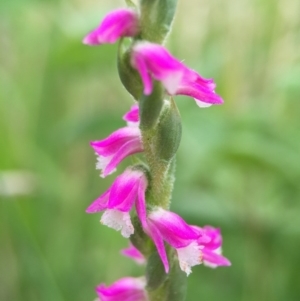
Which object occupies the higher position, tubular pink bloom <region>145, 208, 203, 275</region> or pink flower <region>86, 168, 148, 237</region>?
pink flower <region>86, 168, 148, 237</region>

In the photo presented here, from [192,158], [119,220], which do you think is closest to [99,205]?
[119,220]

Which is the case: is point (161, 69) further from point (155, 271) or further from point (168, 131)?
point (155, 271)

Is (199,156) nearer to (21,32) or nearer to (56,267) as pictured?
(56,267)

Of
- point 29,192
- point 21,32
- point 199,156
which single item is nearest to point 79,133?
point 29,192

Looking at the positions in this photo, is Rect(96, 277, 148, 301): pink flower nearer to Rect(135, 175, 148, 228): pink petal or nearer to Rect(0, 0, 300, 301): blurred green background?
Rect(135, 175, 148, 228): pink petal

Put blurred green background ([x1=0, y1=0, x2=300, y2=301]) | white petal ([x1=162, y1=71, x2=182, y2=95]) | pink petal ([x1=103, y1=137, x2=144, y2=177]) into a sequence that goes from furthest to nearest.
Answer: blurred green background ([x1=0, y1=0, x2=300, y2=301])
pink petal ([x1=103, y1=137, x2=144, y2=177])
white petal ([x1=162, y1=71, x2=182, y2=95])

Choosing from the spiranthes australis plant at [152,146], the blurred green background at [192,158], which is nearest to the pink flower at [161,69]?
the spiranthes australis plant at [152,146]

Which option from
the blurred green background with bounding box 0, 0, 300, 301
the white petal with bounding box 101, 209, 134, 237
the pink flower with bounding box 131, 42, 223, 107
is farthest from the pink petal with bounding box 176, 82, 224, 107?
the blurred green background with bounding box 0, 0, 300, 301
